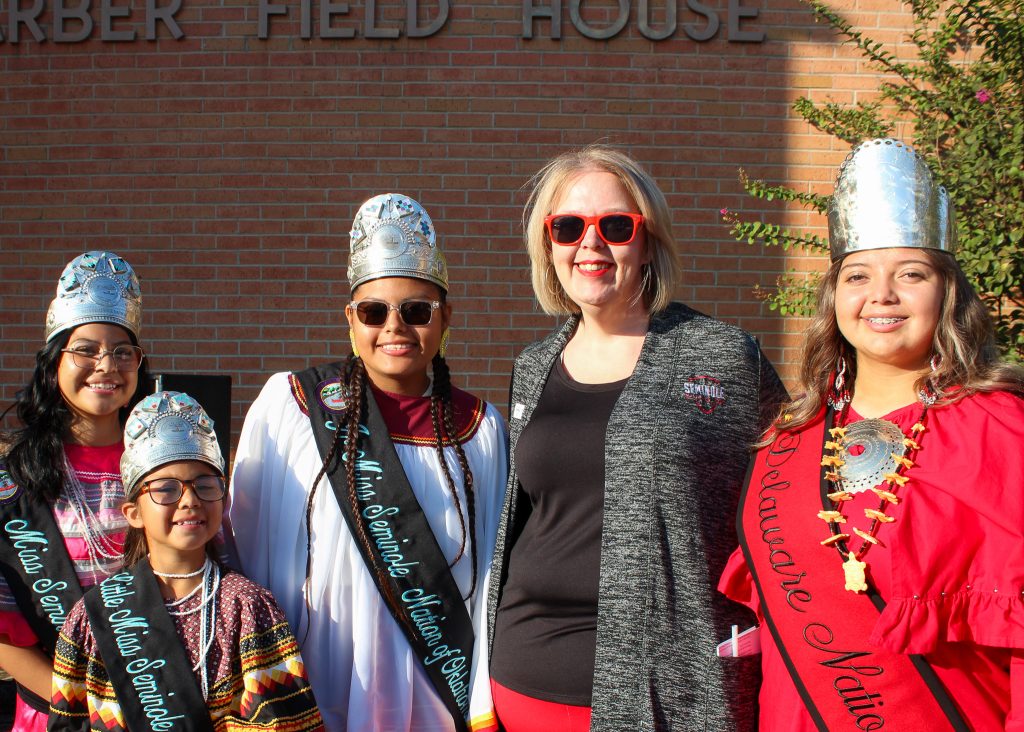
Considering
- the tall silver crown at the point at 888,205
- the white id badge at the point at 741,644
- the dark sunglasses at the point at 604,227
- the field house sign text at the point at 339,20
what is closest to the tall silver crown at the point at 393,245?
the dark sunglasses at the point at 604,227

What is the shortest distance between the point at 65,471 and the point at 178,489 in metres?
0.36

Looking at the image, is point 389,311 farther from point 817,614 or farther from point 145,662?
point 817,614

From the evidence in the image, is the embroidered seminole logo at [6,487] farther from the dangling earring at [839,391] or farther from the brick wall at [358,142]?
the brick wall at [358,142]

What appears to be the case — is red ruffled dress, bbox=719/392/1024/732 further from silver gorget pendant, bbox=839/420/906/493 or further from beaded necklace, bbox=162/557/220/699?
beaded necklace, bbox=162/557/220/699

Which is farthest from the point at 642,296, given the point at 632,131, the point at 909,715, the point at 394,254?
A: the point at 632,131

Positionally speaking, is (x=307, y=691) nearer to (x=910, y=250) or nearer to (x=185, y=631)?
(x=185, y=631)

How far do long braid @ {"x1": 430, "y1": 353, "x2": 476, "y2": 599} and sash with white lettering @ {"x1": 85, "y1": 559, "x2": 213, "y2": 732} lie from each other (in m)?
0.74

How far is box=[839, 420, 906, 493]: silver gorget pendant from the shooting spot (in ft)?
6.13

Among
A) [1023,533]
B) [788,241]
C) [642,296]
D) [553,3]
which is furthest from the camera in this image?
[553,3]

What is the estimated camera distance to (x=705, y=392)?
2297 mm

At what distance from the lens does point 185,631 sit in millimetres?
2367

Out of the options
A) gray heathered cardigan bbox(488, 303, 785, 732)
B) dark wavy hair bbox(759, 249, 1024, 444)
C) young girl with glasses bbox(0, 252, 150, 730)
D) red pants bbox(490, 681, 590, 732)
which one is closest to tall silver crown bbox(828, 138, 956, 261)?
dark wavy hair bbox(759, 249, 1024, 444)

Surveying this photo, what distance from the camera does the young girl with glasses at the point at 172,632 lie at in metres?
2.29

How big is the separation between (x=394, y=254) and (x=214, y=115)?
3.26 meters
